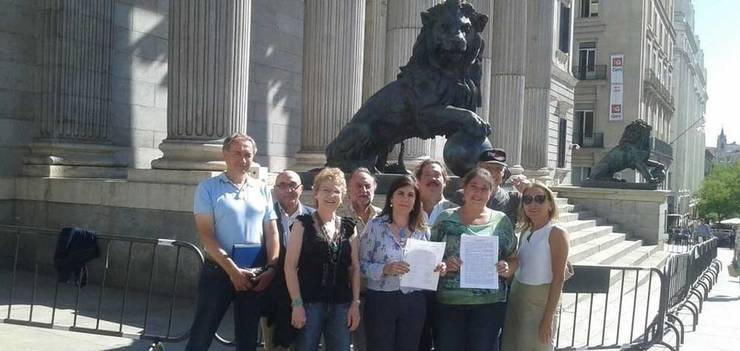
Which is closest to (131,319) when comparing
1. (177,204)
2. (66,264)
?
(66,264)

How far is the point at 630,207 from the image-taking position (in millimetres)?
21219

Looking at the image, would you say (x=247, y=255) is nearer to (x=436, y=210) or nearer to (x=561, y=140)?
(x=436, y=210)

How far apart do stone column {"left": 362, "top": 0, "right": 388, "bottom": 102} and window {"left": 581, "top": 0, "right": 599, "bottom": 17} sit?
33312mm

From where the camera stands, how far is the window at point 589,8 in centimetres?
4706

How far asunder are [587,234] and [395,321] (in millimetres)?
13097

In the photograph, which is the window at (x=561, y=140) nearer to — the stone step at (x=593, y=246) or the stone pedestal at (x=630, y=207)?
the stone pedestal at (x=630, y=207)

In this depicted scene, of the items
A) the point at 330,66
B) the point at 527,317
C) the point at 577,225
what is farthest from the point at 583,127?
the point at 527,317

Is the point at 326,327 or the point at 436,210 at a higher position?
the point at 436,210

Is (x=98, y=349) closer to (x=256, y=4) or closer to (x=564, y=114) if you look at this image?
(x=256, y=4)

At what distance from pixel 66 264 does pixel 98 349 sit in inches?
48.2

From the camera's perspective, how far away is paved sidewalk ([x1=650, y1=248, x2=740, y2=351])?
867 centimetres

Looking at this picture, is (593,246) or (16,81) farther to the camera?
(593,246)

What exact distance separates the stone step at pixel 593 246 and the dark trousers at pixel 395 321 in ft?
28.4

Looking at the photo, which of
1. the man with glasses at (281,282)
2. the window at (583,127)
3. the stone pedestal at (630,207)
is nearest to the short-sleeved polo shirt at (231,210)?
the man with glasses at (281,282)
